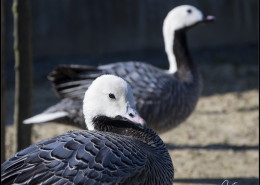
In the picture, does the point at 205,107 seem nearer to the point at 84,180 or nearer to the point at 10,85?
the point at 10,85

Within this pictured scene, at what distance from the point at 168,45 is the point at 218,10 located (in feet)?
13.5

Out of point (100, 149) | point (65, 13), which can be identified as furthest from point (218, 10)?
point (100, 149)

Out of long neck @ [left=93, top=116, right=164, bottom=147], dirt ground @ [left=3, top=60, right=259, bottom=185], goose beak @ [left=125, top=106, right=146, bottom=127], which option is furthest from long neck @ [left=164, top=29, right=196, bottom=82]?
goose beak @ [left=125, top=106, right=146, bottom=127]

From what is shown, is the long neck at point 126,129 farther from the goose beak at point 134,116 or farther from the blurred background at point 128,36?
the blurred background at point 128,36

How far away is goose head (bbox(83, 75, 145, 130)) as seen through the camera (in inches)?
154

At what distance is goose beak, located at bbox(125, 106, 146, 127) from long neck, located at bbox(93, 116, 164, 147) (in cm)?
21

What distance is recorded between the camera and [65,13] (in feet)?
33.4

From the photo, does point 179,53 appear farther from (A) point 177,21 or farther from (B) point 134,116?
(B) point 134,116

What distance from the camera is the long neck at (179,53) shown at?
6246mm

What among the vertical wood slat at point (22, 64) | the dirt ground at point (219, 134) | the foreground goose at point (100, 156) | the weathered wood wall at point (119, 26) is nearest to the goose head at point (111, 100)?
the foreground goose at point (100, 156)

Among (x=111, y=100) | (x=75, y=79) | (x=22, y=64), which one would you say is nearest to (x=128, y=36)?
(x=75, y=79)

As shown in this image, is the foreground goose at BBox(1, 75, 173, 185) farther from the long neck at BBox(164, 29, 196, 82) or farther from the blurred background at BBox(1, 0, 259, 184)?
the blurred background at BBox(1, 0, 259, 184)

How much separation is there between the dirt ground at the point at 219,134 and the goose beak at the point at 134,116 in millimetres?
1899

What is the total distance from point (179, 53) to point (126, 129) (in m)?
2.36
